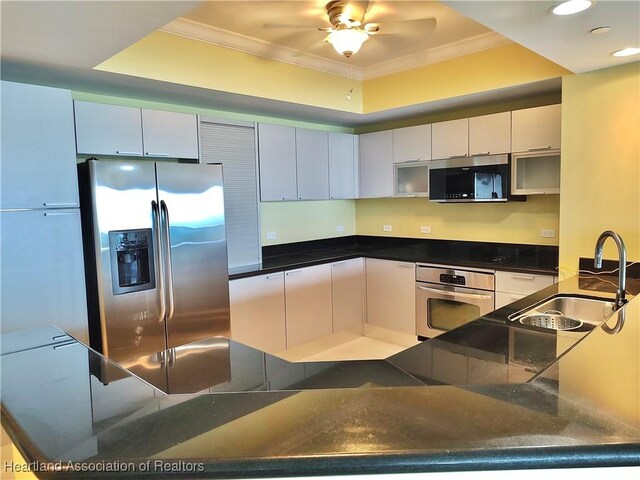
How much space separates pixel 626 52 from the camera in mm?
2520

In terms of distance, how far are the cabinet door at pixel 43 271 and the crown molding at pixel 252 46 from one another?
56.4 inches

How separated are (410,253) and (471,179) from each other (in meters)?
0.98

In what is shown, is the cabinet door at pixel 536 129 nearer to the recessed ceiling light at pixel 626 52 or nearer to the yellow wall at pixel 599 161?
the yellow wall at pixel 599 161

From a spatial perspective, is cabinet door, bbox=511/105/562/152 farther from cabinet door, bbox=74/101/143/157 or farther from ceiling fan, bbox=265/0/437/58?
cabinet door, bbox=74/101/143/157

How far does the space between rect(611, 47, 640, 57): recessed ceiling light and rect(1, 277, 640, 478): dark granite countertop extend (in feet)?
5.90

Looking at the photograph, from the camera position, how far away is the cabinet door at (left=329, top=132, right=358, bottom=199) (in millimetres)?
4590

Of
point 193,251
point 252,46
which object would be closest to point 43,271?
point 193,251

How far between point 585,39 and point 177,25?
8.04ft

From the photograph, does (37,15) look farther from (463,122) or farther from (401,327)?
(401,327)

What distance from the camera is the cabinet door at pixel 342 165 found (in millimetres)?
4590

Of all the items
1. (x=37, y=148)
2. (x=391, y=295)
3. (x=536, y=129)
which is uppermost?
(x=536, y=129)

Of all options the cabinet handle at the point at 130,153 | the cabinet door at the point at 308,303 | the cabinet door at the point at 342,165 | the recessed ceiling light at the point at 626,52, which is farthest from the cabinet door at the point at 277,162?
the recessed ceiling light at the point at 626,52

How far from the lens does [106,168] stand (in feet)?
8.91

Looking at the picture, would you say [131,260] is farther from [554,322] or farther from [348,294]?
[554,322]
